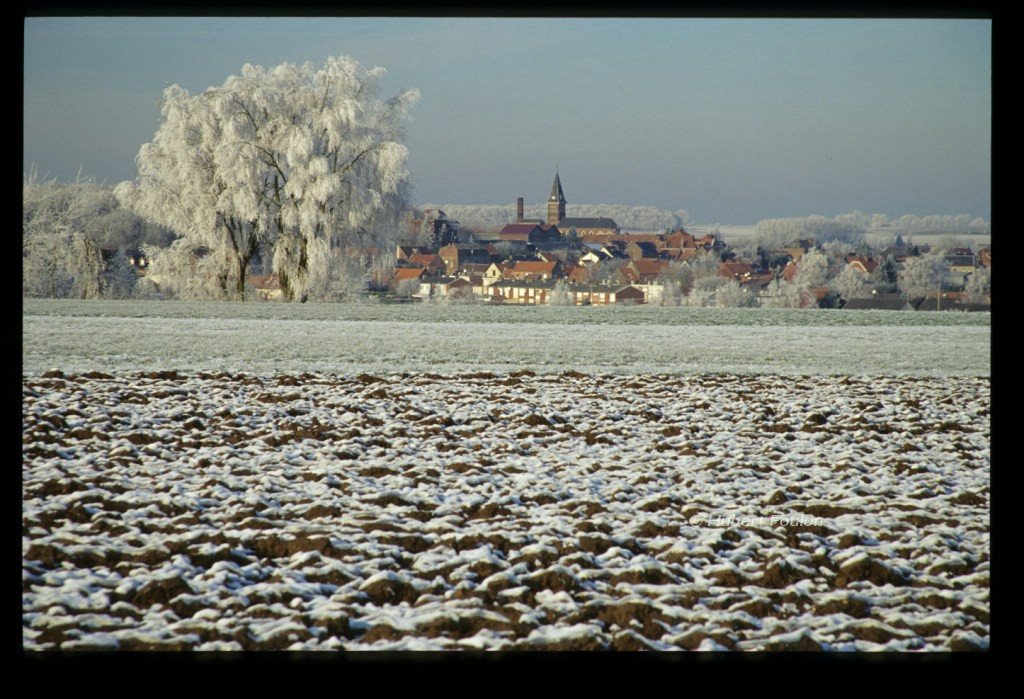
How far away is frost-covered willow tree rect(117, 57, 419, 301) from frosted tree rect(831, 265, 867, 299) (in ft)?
29.5

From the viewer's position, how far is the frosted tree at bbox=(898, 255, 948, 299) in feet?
61.8

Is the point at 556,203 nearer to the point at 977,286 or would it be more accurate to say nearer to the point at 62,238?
the point at 977,286

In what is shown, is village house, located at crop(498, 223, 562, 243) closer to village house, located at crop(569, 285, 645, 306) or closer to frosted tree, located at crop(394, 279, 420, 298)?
village house, located at crop(569, 285, 645, 306)

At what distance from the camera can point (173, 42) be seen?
59.2 feet

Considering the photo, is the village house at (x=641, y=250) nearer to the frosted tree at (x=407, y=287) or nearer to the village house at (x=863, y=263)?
the village house at (x=863, y=263)

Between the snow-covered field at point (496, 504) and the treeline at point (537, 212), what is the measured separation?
796 centimetres

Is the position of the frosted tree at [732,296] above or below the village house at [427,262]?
below

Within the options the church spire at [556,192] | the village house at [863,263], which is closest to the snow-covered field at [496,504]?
the church spire at [556,192]

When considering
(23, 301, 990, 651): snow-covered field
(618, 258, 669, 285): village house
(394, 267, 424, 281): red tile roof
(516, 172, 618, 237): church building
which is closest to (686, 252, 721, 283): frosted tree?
(618, 258, 669, 285): village house

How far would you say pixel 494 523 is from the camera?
524cm

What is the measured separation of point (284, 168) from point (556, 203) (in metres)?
5.29

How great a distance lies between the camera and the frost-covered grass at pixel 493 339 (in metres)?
11.3

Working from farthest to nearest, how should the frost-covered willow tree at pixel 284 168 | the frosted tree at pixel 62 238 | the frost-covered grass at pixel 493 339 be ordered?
the frost-covered willow tree at pixel 284 168
the frosted tree at pixel 62 238
the frost-covered grass at pixel 493 339
